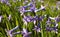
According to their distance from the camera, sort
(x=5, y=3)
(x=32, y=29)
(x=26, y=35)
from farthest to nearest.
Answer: (x=5, y=3), (x=32, y=29), (x=26, y=35)

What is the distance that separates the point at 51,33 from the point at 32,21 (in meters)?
0.22

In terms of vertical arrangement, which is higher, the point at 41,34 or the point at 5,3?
the point at 5,3

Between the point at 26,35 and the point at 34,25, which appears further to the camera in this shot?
the point at 34,25

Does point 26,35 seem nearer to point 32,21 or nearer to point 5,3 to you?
point 32,21

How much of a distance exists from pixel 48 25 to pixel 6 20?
0.44 m

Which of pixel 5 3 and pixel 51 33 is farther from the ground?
pixel 5 3

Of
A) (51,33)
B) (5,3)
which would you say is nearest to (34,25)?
(51,33)

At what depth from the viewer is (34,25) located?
5.18 feet

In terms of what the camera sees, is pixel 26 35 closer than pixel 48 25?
Yes

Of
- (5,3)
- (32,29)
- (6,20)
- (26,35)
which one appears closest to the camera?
(26,35)

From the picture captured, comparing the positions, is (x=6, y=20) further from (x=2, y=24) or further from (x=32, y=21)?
(x=32, y=21)

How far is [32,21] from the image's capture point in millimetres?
1589

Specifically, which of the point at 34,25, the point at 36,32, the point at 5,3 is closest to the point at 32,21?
the point at 34,25

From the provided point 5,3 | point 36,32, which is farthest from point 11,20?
point 5,3
